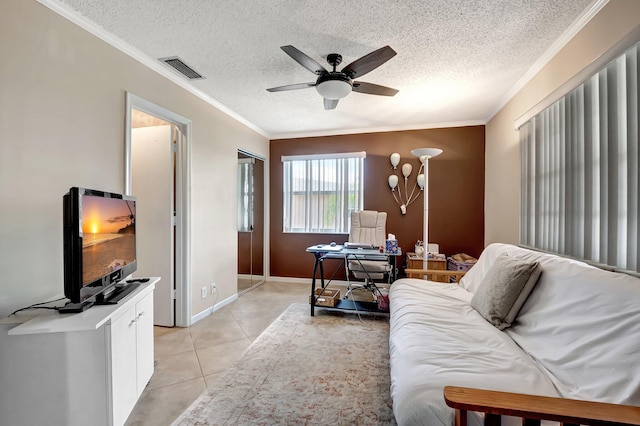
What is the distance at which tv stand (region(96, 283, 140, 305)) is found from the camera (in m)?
1.47

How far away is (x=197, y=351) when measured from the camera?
232cm

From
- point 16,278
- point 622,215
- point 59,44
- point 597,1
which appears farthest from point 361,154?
point 16,278

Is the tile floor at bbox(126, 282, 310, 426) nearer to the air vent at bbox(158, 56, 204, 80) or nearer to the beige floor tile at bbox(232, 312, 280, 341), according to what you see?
the beige floor tile at bbox(232, 312, 280, 341)

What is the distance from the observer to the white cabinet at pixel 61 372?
1.25m

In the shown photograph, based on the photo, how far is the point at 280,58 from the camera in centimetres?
234

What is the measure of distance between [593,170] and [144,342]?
120 inches

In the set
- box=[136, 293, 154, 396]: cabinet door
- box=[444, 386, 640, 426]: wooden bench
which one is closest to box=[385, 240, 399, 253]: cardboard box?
box=[444, 386, 640, 426]: wooden bench

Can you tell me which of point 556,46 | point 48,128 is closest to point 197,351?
point 48,128

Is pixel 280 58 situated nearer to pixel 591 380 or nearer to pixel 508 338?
pixel 508 338

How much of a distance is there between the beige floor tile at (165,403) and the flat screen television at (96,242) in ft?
2.40

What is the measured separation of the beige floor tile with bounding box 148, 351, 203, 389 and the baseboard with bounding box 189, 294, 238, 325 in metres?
0.65

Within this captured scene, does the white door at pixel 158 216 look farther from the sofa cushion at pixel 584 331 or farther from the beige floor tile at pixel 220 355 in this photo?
the sofa cushion at pixel 584 331

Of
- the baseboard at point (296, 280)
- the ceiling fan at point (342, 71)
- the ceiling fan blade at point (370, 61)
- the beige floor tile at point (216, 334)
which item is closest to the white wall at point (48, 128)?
the beige floor tile at point (216, 334)

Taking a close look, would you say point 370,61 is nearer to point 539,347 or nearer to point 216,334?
point 539,347
